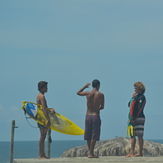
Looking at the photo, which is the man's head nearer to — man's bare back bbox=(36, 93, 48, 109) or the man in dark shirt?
the man in dark shirt

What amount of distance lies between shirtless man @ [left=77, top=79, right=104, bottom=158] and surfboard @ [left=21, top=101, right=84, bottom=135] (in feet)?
3.41

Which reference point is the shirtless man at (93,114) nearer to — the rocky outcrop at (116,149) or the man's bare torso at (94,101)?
the man's bare torso at (94,101)

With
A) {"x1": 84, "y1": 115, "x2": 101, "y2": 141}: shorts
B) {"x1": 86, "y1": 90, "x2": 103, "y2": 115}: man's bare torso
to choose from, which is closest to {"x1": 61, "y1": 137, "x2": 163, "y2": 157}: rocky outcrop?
{"x1": 84, "y1": 115, "x2": 101, "y2": 141}: shorts

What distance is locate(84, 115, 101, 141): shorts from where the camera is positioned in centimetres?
1412

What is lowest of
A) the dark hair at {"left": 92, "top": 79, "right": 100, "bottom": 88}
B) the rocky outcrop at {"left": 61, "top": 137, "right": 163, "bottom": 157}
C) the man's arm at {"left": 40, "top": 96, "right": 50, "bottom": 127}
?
the rocky outcrop at {"left": 61, "top": 137, "right": 163, "bottom": 157}

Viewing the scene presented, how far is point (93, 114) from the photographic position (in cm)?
1418

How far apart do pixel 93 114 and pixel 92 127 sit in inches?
14.3

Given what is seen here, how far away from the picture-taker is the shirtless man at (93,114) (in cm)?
1412

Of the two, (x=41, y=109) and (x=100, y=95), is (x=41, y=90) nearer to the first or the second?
(x=41, y=109)

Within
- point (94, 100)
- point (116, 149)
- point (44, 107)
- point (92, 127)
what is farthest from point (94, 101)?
point (116, 149)

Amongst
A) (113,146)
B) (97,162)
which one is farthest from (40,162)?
(113,146)

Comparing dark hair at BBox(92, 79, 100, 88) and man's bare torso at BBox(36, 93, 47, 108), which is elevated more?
dark hair at BBox(92, 79, 100, 88)

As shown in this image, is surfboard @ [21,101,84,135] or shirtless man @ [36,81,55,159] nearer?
shirtless man @ [36,81,55,159]

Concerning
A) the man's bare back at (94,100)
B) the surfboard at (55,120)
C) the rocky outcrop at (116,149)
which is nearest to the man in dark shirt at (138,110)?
the man's bare back at (94,100)
